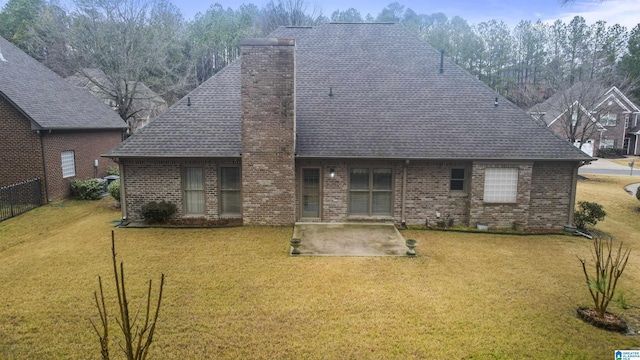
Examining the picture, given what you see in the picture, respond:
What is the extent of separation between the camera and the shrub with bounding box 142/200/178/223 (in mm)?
12320

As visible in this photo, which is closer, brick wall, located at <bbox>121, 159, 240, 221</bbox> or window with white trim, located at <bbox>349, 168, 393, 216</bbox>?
brick wall, located at <bbox>121, 159, 240, 221</bbox>

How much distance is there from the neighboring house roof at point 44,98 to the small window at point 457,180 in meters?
16.1

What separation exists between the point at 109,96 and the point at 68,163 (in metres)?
12.5

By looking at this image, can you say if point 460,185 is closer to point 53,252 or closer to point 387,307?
point 387,307

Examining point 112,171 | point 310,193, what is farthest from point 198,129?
point 112,171

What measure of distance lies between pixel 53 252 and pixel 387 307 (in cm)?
895

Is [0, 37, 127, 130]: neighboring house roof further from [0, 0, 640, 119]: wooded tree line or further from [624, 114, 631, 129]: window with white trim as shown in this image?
[624, 114, 631, 129]: window with white trim

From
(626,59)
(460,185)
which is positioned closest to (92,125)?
(460,185)

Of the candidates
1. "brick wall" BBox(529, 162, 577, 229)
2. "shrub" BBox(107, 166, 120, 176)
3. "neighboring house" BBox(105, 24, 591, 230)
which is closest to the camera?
"neighboring house" BBox(105, 24, 591, 230)

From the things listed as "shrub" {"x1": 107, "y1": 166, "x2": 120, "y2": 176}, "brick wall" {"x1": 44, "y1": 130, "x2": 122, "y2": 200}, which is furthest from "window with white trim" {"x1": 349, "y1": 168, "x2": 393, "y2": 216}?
"shrub" {"x1": 107, "y1": 166, "x2": 120, "y2": 176}

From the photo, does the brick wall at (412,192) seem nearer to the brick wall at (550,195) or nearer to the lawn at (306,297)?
the lawn at (306,297)

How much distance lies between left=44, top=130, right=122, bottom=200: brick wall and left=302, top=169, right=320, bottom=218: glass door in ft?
37.6

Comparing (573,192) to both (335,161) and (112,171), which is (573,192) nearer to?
(335,161)

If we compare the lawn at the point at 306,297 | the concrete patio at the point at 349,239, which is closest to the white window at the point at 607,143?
the lawn at the point at 306,297
